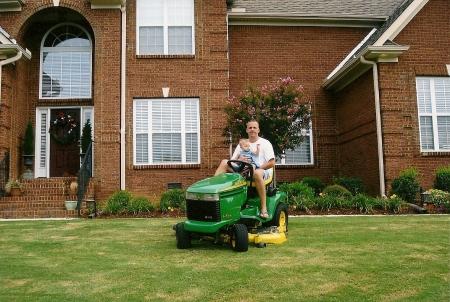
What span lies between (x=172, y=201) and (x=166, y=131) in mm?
2707

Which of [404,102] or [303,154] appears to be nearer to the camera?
[404,102]

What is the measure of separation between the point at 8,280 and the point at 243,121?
783 cm

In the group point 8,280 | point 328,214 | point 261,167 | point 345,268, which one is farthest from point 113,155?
point 345,268

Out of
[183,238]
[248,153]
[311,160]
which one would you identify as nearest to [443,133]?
[311,160]

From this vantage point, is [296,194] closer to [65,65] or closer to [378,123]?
[378,123]

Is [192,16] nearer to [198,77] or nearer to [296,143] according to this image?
[198,77]

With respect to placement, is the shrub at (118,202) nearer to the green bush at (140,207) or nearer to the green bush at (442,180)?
the green bush at (140,207)

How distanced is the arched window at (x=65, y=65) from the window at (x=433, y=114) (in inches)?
404

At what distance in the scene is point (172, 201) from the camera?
1166 centimetres

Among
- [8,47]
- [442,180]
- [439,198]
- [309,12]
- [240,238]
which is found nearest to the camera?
[240,238]

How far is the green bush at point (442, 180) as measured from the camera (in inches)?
470

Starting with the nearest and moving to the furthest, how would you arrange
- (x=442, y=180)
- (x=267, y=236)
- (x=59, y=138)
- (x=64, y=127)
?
(x=267, y=236)
(x=442, y=180)
(x=59, y=138)
(x=64, y=127)

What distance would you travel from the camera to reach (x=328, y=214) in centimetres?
1076

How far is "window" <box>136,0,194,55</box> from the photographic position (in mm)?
13883
